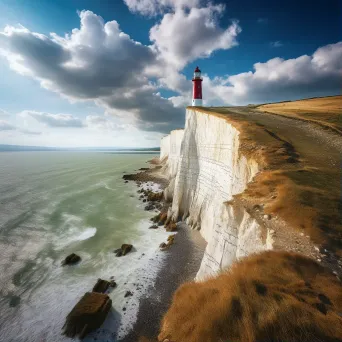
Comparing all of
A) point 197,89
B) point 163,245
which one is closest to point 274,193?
point 163,245

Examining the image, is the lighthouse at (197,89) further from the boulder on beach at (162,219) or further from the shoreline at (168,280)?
the shoreline at (168,280)

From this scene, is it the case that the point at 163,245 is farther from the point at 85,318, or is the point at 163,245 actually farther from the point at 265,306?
the point at 265,306

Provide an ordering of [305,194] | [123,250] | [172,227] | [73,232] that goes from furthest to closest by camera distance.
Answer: [73,232] → [172,227] → [123,250] → [305,194]

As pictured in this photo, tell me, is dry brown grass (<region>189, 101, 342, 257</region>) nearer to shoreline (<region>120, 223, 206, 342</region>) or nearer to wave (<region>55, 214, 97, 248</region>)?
shoreline (<region>120, 223, 206, 342</region>)

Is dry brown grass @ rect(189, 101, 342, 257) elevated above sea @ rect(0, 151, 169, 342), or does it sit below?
above

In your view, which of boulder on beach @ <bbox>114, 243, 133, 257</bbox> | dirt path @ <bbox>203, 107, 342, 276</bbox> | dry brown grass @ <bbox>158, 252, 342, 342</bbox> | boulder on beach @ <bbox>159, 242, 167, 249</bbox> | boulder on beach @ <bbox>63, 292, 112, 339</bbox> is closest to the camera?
dry brown grass @ <bbox>158, 252, 342, 342</bbox>

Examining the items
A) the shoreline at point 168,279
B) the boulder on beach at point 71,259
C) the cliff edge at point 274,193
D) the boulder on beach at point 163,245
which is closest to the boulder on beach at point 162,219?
the shoreline at point 168,279

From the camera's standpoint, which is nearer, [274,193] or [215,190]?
[274,193]

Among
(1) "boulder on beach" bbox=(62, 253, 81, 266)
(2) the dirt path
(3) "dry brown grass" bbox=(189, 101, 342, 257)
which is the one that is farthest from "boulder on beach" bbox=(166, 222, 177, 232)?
(2) the dirt path
